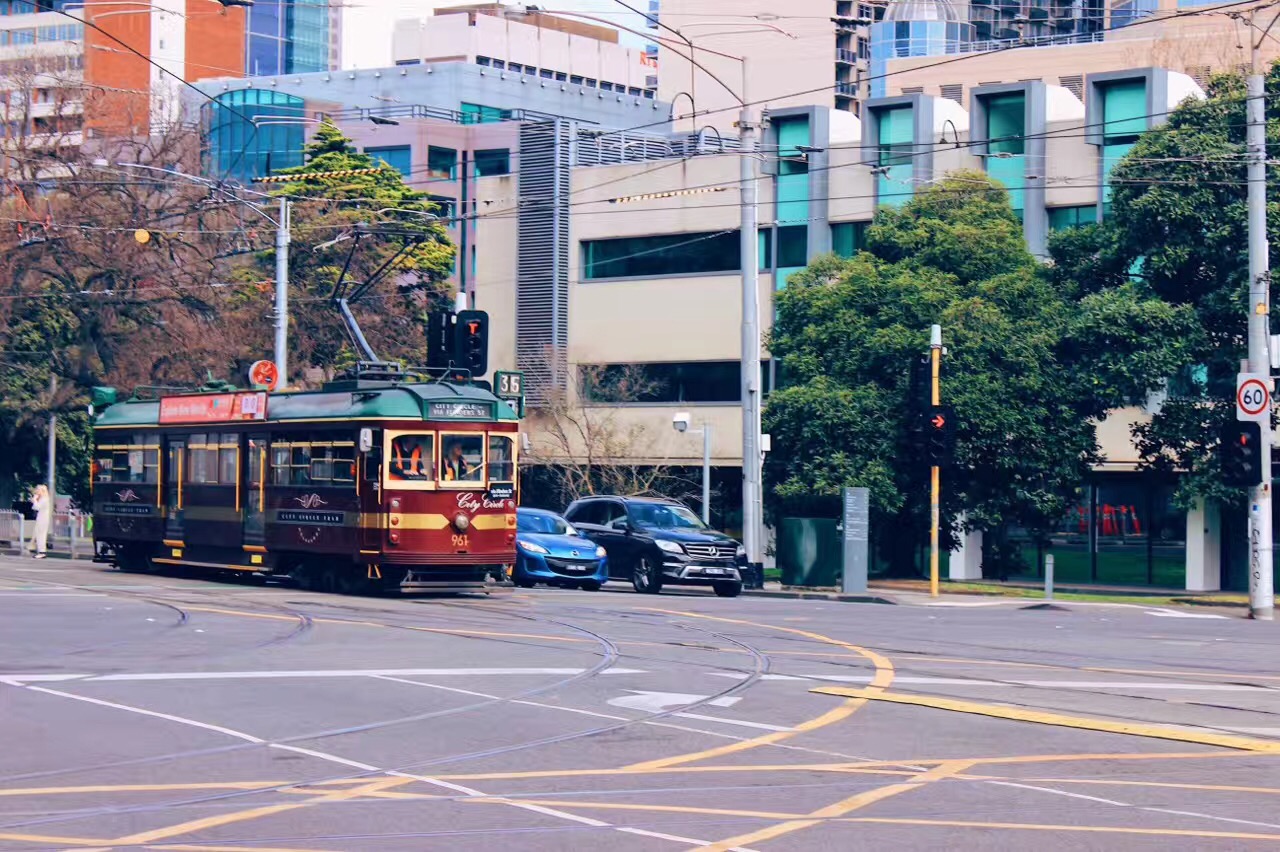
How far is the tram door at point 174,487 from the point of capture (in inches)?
1314

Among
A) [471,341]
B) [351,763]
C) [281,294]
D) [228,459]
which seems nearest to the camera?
[351,763]

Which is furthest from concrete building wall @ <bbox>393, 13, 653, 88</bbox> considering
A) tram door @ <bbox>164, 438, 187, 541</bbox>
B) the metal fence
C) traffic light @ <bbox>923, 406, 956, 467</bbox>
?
traffic light @ <bbox>923, 406, 956, 467</bbox>

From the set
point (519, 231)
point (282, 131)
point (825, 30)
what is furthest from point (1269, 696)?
point (825, 30)

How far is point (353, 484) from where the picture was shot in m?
28.1

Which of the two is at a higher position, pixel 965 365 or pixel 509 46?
pixel 509 46

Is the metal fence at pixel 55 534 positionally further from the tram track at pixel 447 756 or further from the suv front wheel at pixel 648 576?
the tram track at pixel 447 756

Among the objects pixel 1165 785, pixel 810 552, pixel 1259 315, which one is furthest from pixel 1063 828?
pixel 810 552

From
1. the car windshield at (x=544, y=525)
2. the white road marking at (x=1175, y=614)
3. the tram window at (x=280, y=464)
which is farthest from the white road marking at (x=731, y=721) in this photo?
the car windshield at (x=544, y=525)

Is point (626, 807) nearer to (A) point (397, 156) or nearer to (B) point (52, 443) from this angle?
(B) point (52, 443)

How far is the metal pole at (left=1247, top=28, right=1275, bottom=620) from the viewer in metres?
29.3

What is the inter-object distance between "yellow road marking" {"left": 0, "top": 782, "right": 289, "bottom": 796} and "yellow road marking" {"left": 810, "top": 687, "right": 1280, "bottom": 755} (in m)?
6.12

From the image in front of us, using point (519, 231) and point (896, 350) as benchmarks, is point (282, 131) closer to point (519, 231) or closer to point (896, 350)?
point (519, 231)

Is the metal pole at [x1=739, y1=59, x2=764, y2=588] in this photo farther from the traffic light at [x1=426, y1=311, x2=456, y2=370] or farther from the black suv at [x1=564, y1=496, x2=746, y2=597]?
the traffic light at [x1=426, y1=311, x2=456, y2=370]

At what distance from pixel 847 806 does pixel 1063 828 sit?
1.24 m
